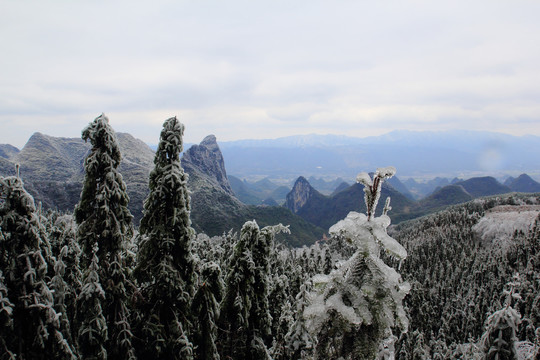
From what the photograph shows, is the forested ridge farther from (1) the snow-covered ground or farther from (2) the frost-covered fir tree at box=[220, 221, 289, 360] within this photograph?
(1) the snow-covered ground

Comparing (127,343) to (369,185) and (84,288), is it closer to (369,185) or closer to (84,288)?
(84,288)

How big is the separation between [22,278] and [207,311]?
7.41m

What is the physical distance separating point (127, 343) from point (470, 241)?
12475 centimetres

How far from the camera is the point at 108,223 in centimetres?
1108

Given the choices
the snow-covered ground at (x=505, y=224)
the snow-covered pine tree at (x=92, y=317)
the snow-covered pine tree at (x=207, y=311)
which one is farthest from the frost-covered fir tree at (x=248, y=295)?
the snow-covered ground at (x=505, y=224)

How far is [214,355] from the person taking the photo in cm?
1404

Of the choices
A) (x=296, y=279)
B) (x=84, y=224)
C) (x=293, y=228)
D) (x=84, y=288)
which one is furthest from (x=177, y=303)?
(x=293, y=228)

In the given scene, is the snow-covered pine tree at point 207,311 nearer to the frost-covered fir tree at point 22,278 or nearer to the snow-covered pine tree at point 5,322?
the frost-covered fir tree at point 22,278

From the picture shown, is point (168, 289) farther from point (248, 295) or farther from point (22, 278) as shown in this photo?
point (22, 278)

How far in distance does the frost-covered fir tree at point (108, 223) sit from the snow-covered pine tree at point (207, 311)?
2.99m

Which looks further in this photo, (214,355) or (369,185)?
(214,355)

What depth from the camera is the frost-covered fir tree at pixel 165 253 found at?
1165cm

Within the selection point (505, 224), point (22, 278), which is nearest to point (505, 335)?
point (22, 278)

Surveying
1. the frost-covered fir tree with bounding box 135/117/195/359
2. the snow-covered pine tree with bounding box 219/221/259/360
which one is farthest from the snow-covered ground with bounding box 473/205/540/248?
the frost-covered fir tree with bounding box 135/117/195/359
